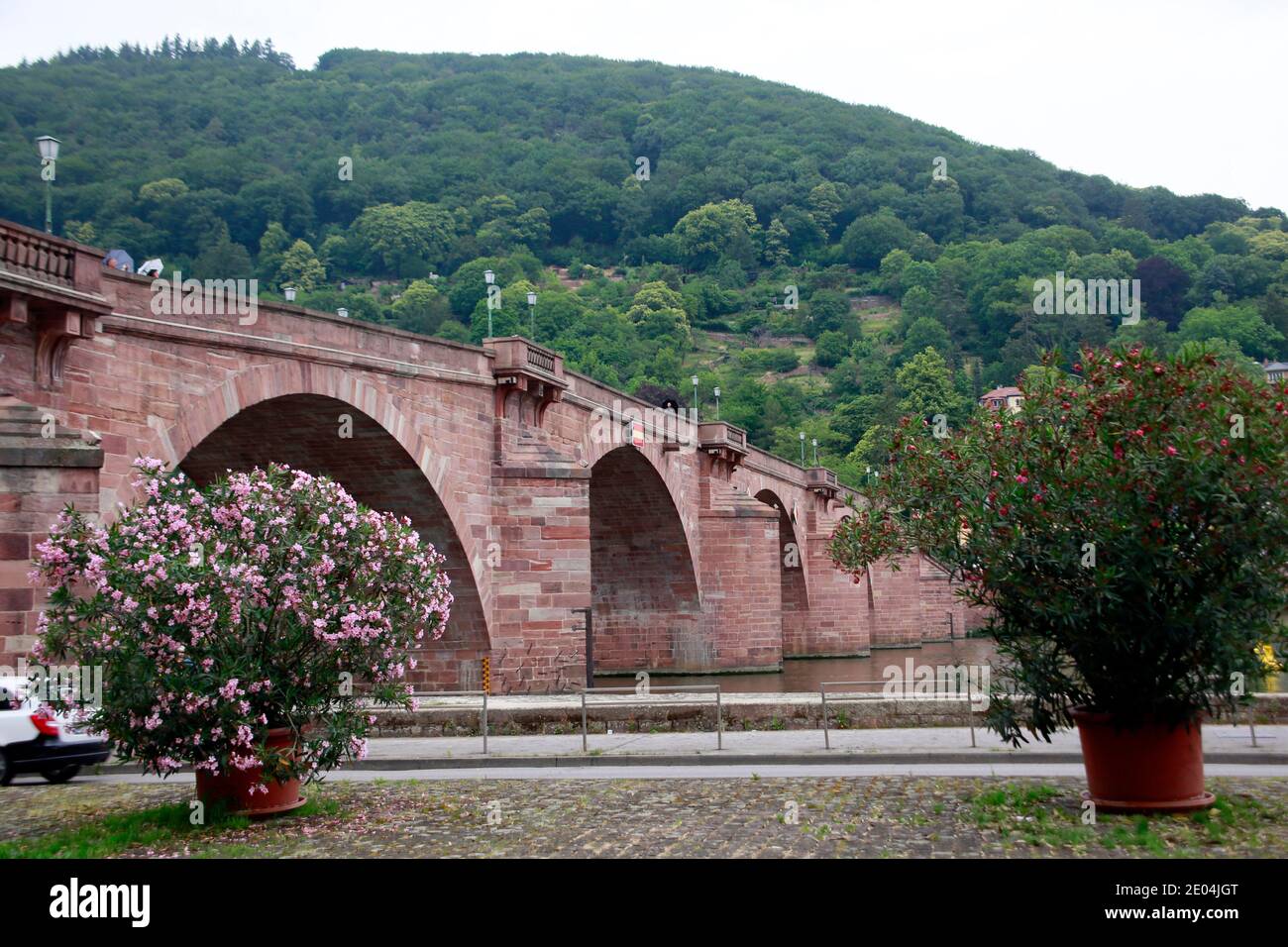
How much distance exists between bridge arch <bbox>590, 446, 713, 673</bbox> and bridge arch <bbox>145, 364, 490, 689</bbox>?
45.9 ft

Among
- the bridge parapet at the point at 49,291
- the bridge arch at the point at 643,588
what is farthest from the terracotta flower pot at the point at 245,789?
the bridge arch at the point at 643,588

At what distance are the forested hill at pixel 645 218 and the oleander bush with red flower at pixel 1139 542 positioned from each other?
82025 mm

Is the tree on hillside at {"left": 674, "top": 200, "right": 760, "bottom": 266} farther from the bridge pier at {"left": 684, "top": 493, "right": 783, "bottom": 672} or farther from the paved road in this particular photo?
the paved road

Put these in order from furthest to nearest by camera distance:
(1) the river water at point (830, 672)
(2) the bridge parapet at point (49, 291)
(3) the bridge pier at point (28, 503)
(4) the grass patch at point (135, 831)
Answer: (1) the river water at point (830, 672)
(2) the bridge parapet at point (49, 291)
(3) the bridge pier at point (28, 503)
(4) the grass patch at point (135, 831)

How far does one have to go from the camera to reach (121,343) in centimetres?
1828

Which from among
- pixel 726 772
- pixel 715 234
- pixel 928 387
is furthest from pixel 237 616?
pixel 715 234

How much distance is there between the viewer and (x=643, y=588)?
140 ft

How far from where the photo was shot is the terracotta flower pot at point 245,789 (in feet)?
34.6

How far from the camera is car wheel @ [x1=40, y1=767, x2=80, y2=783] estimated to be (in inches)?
574

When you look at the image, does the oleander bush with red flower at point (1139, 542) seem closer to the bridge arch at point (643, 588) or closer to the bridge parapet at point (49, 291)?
the bridge parapet at point (49, 291)

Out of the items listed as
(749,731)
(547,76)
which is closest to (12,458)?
(749,731)

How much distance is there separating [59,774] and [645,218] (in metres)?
151

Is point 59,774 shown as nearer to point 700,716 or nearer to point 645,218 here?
point 700,716
